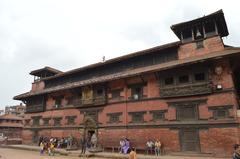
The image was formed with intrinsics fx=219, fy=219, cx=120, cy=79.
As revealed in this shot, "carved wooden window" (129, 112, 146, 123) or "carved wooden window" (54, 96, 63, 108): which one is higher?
"carved wooden window" (54, 96, 63, 108)

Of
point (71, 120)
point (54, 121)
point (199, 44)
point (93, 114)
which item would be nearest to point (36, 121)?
point (54, 121)

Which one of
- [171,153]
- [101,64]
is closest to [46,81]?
[101,64]

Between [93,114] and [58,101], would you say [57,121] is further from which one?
[93,114]

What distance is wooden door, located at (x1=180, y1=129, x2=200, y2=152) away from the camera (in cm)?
1722

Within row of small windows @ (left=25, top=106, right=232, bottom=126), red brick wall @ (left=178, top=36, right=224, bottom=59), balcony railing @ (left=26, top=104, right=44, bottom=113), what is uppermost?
red brick wall @ (left=178, top=36, right=224, bottom=59)

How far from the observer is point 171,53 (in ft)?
70.7

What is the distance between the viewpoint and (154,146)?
61.7 feet

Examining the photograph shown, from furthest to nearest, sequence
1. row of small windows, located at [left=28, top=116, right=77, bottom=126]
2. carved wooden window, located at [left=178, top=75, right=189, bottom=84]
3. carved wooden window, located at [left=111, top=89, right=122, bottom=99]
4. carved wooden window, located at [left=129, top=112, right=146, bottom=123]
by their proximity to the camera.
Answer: row of small windows, located at [left=28, top=116, right=77, bottom=126] → carved wooden window, located at [left=111, top=89, right=122, bottom=99] → carved wooden window, located at [left=129, top=112, right=146, bottom=123] → carved wooden window, located at [left=178, top=75, right=189, bottom=84]

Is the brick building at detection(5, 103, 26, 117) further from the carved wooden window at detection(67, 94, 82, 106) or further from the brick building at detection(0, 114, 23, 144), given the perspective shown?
the carved wooden window at detection(67, 94, 82, 106)

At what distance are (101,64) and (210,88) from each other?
13.4m

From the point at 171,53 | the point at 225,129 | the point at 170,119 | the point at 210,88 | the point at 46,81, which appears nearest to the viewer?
the point at 225,129

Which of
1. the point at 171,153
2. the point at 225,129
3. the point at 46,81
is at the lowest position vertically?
the point at 171,153

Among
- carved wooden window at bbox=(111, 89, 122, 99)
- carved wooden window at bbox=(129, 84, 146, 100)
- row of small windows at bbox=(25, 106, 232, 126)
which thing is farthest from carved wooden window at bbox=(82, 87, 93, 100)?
carved wooden window at bbox=(129, 84, 146, 100)

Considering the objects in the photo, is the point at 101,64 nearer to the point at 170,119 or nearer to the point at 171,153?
the point at 170,119
